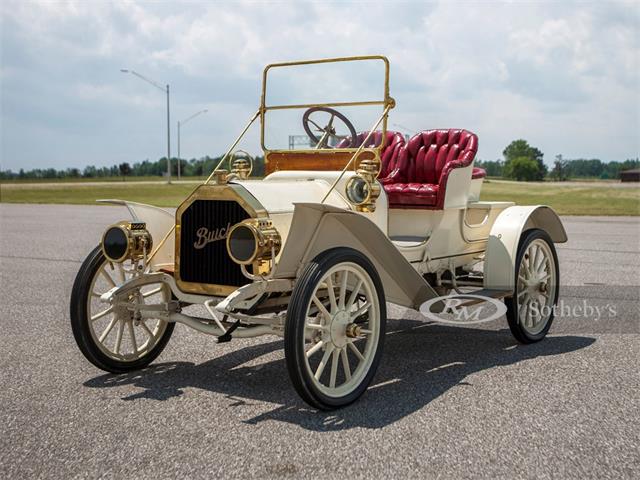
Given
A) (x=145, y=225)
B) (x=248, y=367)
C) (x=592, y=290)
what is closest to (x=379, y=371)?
(x=248, y=367)

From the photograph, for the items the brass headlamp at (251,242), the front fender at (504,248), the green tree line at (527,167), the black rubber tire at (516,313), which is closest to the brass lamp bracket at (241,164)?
the brass headlamp at (251,242)

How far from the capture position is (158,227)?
5.24 m

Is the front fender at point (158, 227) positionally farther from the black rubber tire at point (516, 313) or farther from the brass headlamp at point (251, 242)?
the black rubber tire at point (516, 313)

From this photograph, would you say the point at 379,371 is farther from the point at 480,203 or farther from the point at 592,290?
the point at 592,290

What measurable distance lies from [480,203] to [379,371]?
6.58 feet

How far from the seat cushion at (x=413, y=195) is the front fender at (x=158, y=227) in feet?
5.48

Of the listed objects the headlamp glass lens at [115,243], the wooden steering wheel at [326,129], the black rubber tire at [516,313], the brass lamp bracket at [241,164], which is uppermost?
the wooden steering wheel at [326,129]

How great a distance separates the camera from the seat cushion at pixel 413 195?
579 centimetres

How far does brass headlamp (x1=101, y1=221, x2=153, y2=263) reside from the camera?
475 centimetres

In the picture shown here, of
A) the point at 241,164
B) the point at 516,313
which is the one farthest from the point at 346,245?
the point at 516,313

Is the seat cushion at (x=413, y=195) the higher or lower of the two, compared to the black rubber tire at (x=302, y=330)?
higher

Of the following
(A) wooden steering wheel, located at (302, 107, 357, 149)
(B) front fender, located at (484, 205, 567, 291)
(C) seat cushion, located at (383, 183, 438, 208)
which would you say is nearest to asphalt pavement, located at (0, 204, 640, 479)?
(B) front fender, located at (484, 205, 567, 291)

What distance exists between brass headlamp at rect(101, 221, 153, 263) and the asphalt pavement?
83 centimetres

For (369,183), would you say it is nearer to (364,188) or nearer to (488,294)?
(364,188)
